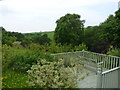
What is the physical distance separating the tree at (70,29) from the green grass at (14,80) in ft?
18.7

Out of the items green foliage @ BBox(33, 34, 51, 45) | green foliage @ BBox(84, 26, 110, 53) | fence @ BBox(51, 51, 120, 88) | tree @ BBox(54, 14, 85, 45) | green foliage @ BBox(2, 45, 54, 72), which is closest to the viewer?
fence @ BBox(51, 51, 120, 88)

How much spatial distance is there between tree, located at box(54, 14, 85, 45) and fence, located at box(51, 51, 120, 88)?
159 inches

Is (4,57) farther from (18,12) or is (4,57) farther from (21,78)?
(18,12)

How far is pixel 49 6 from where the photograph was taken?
5605 mm

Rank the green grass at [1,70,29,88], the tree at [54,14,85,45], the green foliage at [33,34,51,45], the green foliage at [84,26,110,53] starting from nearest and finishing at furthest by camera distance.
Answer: the green grass at [1,70,29,88]
the green foliage at [84,26,110,53]
the tree at [54,14,85,45]
the green foliage at [33,34,51,45]

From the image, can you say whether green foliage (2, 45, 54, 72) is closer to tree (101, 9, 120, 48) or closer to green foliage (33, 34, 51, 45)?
tree (101, 9, 120, 48)

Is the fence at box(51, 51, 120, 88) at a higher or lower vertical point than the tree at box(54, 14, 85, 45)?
lower

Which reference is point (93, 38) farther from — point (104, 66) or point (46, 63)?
point (46, 63)

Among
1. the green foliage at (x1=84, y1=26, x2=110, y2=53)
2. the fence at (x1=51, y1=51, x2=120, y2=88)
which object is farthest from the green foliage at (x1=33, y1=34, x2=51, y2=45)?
the fence at (x1=51, y1=51, x2=120, y2=88)

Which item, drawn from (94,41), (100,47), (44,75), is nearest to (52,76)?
(44,75)

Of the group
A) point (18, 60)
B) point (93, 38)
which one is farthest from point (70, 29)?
point (18, 60)

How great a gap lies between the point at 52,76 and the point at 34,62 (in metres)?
1.56

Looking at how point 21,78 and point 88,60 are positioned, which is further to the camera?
point 88,60

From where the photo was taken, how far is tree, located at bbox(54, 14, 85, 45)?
29.9 ft
